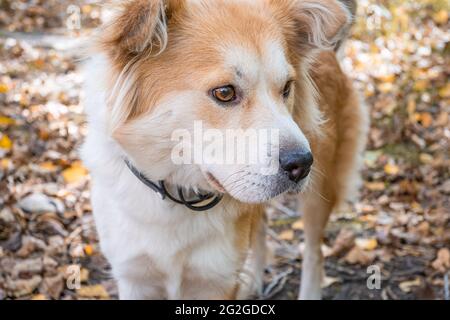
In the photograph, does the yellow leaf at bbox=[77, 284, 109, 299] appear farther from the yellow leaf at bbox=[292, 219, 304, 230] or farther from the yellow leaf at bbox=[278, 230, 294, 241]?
the yellow leaf at bbox=[292, 219, 304, 230]

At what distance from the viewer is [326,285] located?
3584 mm

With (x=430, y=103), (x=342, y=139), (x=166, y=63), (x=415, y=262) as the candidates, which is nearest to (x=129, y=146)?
(x=166, y=63)

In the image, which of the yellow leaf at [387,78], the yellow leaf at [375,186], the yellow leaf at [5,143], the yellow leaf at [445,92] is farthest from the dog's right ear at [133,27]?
the yellow leaf at [445,92]

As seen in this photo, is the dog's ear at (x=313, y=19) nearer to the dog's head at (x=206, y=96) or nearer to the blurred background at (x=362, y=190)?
the dog's head at (x=206, y=96)

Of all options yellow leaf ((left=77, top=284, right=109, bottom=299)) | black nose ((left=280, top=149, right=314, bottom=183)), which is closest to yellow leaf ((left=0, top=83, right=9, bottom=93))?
yellow leaf ((left=77, top=284, right=109, bottom=299))

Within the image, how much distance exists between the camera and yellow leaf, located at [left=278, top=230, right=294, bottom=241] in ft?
13.1

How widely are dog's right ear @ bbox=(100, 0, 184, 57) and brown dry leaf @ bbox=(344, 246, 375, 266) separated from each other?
2.04 m

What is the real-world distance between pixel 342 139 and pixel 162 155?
146 centimetres

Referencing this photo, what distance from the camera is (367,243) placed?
12.6ft

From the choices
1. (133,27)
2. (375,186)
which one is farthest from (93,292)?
(375,186)

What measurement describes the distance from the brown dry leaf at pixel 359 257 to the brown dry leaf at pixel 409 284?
0.85 ft

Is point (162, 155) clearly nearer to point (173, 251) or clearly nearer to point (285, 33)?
point (173, 251)

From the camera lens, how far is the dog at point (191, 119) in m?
2.18
